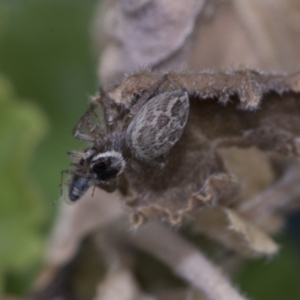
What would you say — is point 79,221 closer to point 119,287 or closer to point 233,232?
point 119,287

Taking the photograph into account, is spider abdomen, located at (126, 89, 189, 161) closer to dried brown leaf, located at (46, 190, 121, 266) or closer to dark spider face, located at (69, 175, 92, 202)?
dark spider face, located at (69, 175, 92, 202)

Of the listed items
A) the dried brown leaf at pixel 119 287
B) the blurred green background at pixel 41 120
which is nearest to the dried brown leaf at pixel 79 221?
the dried brown leaf at pixel 119 287

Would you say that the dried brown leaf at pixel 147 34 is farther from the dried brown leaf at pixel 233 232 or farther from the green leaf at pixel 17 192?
the green leaf at pixel 17 192

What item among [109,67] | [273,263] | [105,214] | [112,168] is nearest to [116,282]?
[105,214]

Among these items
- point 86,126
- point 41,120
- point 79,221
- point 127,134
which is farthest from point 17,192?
point 127,134

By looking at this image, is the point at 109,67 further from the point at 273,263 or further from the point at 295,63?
the point at 273,263
